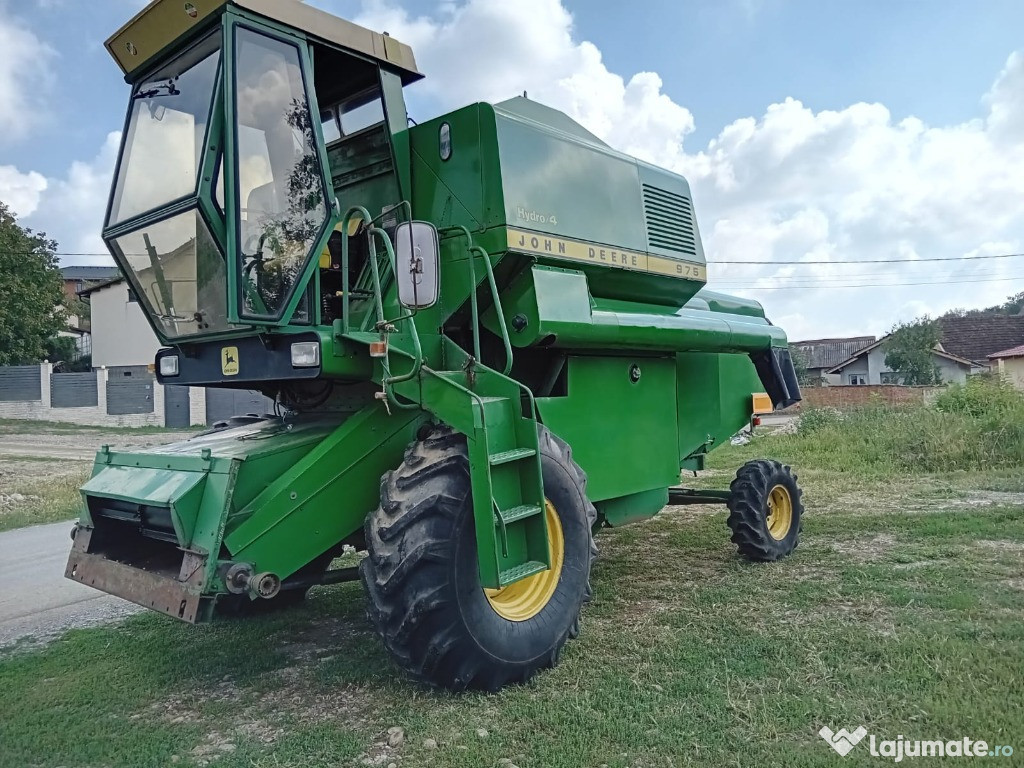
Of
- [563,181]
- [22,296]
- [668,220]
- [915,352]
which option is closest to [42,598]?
[563,181]

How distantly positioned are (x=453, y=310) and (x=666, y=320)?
1.68 m

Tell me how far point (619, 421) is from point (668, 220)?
5.31ft

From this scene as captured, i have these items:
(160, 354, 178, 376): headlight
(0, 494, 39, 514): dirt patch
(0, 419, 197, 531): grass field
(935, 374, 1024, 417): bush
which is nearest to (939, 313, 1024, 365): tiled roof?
(935, 374, 1024, 417): bush

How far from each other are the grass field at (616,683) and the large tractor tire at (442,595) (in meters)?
0.16

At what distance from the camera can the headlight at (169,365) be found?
15.9 ft

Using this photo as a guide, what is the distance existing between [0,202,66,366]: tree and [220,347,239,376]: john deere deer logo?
95.5 feet

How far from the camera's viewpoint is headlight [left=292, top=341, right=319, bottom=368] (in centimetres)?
402

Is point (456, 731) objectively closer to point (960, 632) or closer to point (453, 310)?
point (453, 310)

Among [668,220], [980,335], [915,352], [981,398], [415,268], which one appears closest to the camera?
[415,268]

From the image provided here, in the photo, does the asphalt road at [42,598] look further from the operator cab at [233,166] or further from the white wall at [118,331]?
the white wall at [118,331]

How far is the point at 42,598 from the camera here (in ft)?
19.9

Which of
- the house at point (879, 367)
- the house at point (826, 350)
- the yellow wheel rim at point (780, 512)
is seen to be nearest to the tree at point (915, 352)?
the house at point (879, 367)

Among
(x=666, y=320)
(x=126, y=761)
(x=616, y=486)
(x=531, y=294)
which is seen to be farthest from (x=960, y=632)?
(x=126, y=761)

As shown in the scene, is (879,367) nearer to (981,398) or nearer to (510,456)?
(981,398)
